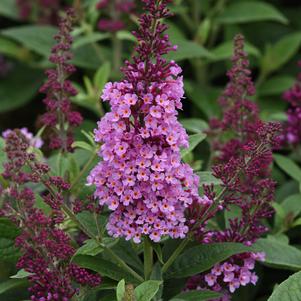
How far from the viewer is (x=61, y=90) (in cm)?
222

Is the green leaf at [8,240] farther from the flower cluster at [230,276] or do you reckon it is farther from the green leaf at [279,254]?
the green leaf at [279,254]

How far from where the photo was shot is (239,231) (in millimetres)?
2090

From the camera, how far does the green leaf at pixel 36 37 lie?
3703mm

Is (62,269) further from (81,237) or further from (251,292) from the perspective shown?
(251,292)

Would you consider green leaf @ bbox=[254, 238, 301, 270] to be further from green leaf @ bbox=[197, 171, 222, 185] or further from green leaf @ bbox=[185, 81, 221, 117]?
green leaf @ bbox=[185, 81, 221, 117]

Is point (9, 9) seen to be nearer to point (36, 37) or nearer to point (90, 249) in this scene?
point (36, 37)

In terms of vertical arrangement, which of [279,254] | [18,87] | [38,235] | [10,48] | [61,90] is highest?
[61,90]

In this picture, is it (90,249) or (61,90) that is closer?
(90,249)

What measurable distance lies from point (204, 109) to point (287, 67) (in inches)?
34.5

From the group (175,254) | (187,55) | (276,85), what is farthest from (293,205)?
(276,85)

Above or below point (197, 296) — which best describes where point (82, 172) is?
above

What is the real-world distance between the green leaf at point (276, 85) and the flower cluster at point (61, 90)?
5.91 ft

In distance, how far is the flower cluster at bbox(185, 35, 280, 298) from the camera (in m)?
1.82

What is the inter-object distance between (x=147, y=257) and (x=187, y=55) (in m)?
1.66
